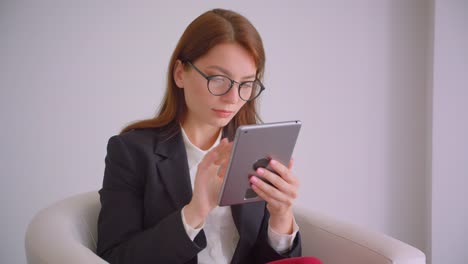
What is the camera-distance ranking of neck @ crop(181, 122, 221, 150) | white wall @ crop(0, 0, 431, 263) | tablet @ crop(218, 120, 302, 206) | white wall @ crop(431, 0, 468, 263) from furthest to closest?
1. white wall @ crop(431, 0, 468, 263)
2. white wall @ crop(0, 0, 431, 263)
3. neck @ crop(181, 122, 221, 150)
4. tablet @ crop(218, 120, 302, 206)

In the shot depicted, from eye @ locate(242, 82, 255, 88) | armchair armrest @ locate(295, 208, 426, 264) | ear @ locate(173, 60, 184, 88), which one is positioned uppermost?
ear @ locate(173, 60, 184, 88)

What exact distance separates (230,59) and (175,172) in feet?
1.27

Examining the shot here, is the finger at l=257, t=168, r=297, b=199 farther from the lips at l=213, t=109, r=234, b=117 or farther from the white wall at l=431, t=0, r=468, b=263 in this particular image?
the white wall at l=431, t=0, r=468, b=263

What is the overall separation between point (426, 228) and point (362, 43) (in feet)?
4.20

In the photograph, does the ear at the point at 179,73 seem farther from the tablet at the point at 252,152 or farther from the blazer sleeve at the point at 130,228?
the tablet at the point at 252,152

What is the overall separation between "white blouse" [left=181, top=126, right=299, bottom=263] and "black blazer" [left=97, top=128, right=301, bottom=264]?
0.03 m

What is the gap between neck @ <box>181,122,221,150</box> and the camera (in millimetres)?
1492

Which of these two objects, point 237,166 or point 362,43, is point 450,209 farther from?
point 237,166

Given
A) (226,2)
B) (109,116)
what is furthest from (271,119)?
(109,116)

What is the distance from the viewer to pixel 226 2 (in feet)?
7.94

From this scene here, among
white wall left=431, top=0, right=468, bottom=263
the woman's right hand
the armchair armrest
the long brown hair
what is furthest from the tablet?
white wall left=431, top=0, right=468, bottom=263

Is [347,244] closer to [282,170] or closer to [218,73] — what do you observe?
[282,170]

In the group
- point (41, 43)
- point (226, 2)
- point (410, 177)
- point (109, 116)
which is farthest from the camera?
point (410, 177)

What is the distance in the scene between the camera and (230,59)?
4.21ft
